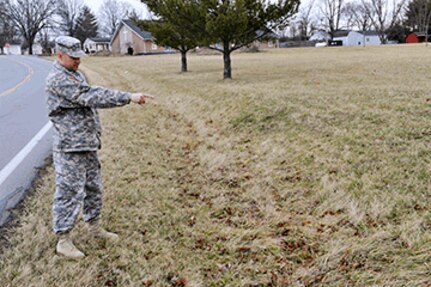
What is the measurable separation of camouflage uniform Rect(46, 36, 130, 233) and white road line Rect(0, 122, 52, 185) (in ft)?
7.65

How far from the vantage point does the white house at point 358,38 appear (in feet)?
273

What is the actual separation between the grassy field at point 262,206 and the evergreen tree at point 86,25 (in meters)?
82.5

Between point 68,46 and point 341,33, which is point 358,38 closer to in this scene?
point 341,33

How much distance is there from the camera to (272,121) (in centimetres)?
729

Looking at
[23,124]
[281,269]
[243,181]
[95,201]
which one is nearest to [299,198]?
[243,181]

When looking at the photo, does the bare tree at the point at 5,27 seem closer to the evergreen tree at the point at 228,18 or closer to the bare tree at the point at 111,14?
the bare tree at the point at 111,14

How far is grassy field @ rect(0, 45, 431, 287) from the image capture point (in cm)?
314

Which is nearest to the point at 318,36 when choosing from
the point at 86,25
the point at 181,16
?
the point at 86,25

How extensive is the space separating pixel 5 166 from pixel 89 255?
3.15 meters

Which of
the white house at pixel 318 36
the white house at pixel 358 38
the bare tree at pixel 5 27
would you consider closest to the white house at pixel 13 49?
the bare tree at pixel 5 27

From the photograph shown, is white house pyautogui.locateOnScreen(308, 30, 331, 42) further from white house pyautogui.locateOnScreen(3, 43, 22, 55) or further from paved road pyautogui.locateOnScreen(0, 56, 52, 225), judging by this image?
paved road pyautogui.locateOnScreen(0, 56, 52, 225)

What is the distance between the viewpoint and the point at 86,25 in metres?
85.2

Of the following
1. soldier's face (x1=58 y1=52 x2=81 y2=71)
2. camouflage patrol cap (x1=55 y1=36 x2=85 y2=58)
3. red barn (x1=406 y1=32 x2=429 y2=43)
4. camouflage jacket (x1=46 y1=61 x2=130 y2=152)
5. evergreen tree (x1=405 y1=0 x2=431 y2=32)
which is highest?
evergreen tree (x1=405 y1=0 x2=431 y2=32)

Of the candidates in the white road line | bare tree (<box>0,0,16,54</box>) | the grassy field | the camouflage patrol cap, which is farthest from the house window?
the camouflage patrol cap
